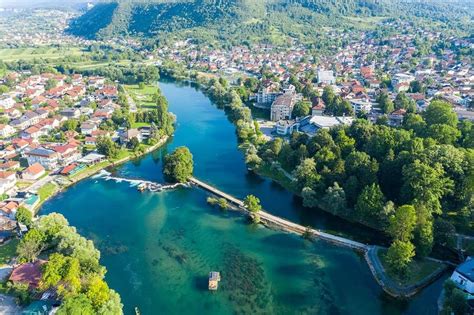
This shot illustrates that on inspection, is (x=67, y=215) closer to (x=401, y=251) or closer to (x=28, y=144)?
(x=28, y=144)

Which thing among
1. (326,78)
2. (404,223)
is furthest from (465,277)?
(326,78)

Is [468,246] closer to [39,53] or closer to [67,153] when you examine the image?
[67,153]

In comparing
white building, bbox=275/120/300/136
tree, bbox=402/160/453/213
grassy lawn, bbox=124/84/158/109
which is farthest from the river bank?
tree, bbox=402/160/453/213

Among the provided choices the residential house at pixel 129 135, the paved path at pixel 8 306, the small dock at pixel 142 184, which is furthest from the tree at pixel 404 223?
the residential house at pixel 129 135

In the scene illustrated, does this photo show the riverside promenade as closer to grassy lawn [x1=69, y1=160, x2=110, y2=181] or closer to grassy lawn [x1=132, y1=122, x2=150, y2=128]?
grassy lawn [x1=69, y1=160, x2=110, y2=181]

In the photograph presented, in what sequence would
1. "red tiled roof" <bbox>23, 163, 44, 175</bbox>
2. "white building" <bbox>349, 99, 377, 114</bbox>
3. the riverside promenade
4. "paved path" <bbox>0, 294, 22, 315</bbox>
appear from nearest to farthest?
"paved path" <bbox>0, 294, 22, 315</bbox> < the riverside promenade < "red tiled roof" <bbox>23, 163, 44, 175</bbox> < "white building" <bbox>349, 99, 377, 114</bbox>

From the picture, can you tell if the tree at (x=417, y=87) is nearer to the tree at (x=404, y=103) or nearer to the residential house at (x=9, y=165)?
the tree at (x=404, y=103)
